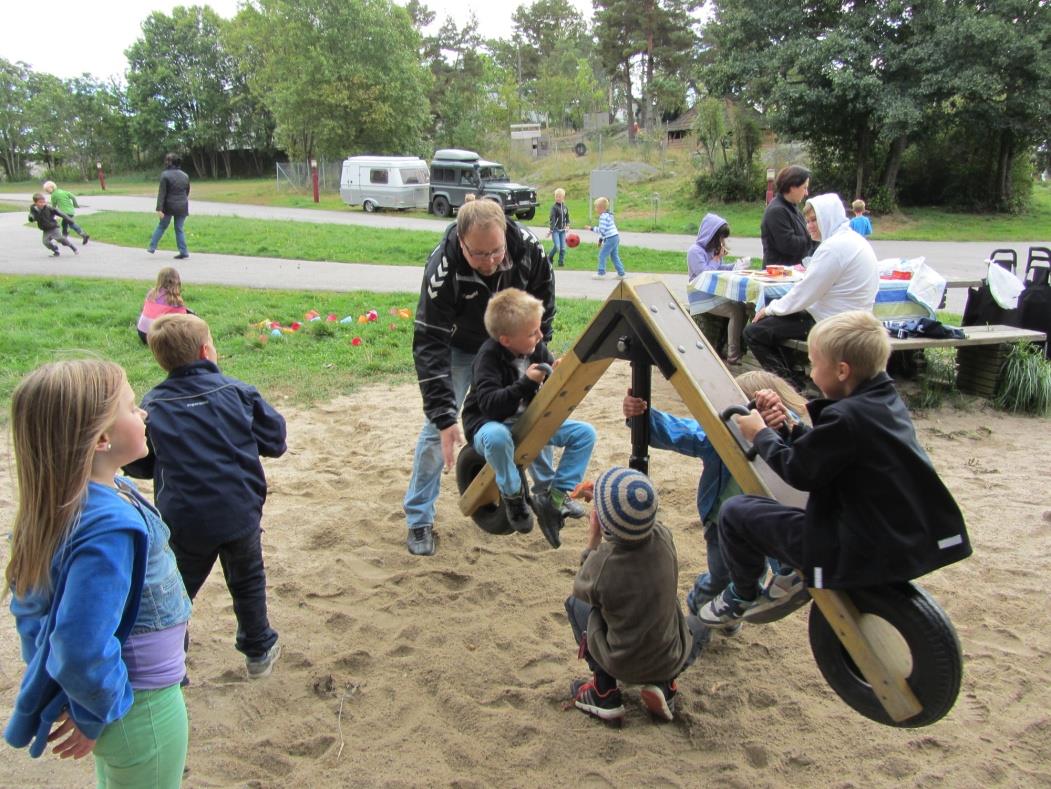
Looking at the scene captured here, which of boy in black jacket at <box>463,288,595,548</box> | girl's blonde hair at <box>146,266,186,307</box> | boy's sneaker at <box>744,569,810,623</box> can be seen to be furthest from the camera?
girl's blonde hair at <box>146,266,186,307</box>

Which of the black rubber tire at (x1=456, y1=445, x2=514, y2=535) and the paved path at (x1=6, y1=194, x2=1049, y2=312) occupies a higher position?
the paved path at (x1=6, y1=194, x2=1049, y2=312)

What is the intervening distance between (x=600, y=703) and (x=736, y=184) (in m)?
25.0

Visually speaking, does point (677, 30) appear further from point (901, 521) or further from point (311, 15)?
point (901, 521)

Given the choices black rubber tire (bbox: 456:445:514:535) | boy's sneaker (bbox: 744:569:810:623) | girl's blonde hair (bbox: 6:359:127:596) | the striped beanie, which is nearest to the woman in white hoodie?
black rubber tire (bbox: 456:445:514:535)

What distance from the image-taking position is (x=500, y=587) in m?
3.91

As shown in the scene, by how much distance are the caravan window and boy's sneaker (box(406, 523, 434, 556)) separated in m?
24.7

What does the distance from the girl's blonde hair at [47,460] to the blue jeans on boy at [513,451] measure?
1.83 metres

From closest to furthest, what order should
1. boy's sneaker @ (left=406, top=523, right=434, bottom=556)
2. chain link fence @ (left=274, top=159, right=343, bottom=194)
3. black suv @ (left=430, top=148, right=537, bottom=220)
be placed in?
boy's sneaker @ (left=406, top=523, right=434, bottom=556)
black suv @ (left=430, top=148, right=537, bottom=220)
chain link fence @ (left=274, top=159, right=343, bottom=194)

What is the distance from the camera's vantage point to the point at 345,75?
125 ft

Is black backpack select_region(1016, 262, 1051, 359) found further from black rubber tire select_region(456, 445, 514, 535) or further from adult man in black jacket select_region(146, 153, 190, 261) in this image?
adult man in black jacket select_region(146, 153, 190, 261)

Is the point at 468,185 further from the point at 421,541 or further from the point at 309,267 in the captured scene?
the point at 421,541

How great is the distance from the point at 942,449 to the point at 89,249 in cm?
1531

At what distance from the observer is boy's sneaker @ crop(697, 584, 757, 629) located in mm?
2873

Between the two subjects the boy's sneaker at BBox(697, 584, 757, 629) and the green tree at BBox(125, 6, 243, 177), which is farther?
the green tree at BBox(125, 6, 243, 177)
